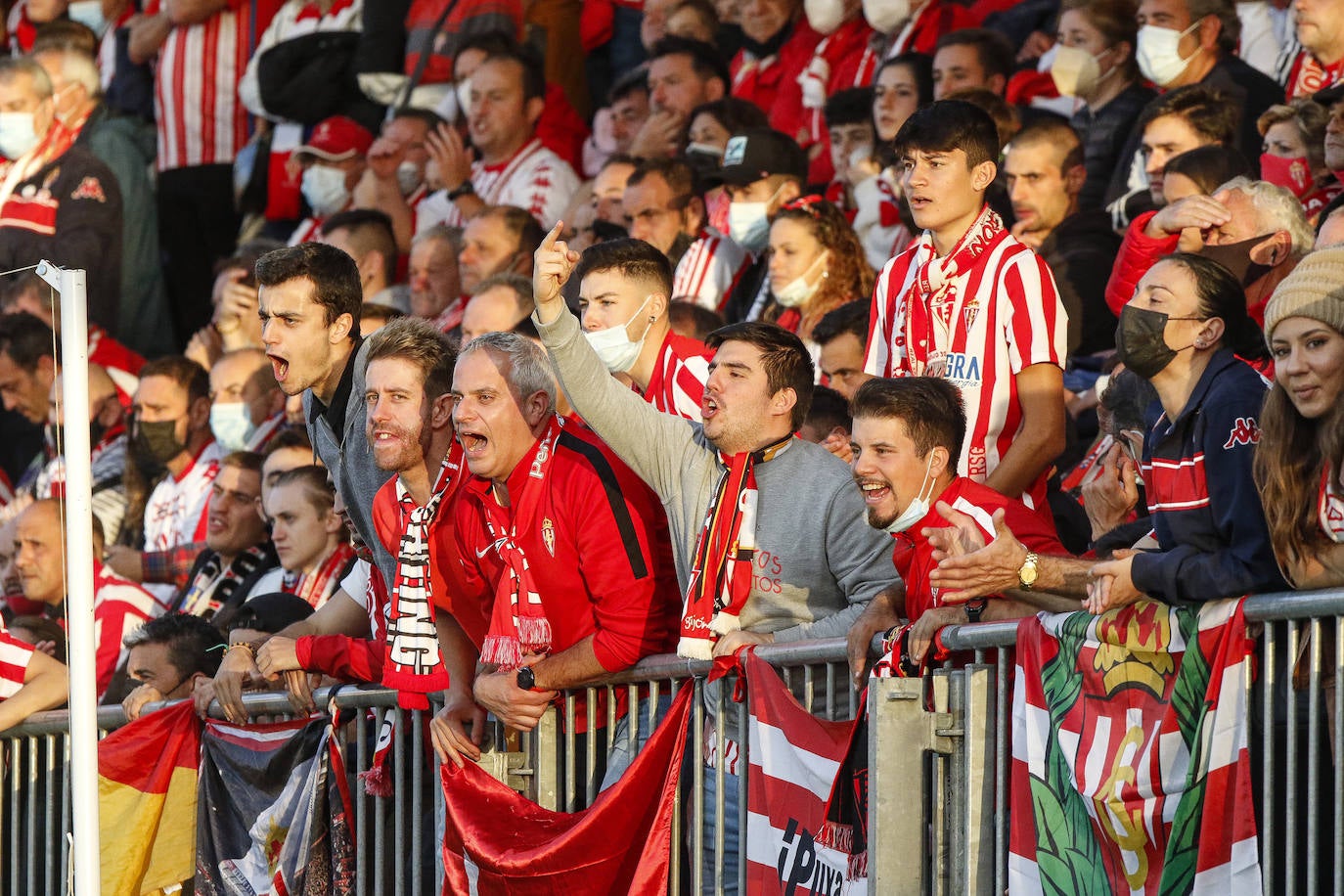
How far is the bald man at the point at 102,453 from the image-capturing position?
469 inches

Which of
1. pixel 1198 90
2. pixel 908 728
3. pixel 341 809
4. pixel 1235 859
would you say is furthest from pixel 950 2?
pixel 1235 859

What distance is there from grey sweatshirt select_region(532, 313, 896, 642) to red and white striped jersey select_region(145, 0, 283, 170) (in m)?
9.53

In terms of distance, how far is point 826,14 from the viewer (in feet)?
38.9

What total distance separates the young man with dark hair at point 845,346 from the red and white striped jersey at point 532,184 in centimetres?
402

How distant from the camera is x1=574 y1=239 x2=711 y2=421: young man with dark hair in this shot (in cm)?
707

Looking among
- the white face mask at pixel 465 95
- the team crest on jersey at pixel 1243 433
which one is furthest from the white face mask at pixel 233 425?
the team crest on jersey at pixel 1243 433

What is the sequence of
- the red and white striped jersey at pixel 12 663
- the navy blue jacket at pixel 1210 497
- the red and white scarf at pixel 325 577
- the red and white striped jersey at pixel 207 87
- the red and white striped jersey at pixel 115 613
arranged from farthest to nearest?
the red and white striped jersey at pixel 207 87
the red and white striped jersey at pixel 115 613
the red and white scarf at pixel 325 577
the red and white striped jersey at pixel 12 663
the navy blue jacket at pixel 1210 497

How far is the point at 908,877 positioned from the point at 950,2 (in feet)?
23.7

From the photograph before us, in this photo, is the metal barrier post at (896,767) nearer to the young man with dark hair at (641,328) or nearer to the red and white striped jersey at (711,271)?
the young man with dark hair at (641,328)

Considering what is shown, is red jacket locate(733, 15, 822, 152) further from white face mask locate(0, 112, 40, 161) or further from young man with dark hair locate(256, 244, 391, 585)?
young man with dark hair locate(256, 244, 391, 585)

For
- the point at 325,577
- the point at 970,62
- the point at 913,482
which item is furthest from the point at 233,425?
the point at 913,482

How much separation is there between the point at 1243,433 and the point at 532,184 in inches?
311

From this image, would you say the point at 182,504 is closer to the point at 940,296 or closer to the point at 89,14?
the point at 940,296

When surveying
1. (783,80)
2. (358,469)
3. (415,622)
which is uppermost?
(783,80)
